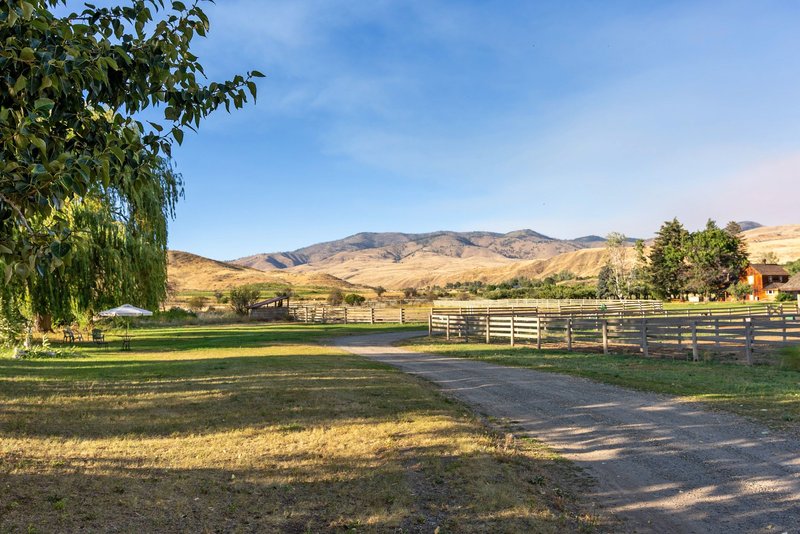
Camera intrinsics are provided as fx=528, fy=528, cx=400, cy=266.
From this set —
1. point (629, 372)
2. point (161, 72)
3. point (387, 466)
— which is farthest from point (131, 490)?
point (629, 372)

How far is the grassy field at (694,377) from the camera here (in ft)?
28.7

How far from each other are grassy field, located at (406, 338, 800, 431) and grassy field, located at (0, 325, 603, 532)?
4.36m

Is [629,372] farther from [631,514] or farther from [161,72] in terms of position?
[161,72]

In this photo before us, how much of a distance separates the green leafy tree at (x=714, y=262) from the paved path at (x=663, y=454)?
79199mm

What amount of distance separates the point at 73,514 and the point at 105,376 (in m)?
10.2

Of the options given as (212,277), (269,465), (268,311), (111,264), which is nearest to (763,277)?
(268,311)

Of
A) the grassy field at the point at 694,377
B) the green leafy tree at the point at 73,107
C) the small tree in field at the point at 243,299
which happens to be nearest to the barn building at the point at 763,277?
the small tree in field at the point at 243,299

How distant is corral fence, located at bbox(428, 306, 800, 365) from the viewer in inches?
622

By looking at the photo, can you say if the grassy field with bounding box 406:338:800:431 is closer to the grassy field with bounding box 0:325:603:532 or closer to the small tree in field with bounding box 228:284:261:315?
the grassy field with bounding box 0:325:603:532

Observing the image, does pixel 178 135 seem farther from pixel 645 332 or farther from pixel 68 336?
pixel 68 336

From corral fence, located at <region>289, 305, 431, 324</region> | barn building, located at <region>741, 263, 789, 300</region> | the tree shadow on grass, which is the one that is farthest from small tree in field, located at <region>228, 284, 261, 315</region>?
barn building, located at <region>741, 263, 789, 300</region>

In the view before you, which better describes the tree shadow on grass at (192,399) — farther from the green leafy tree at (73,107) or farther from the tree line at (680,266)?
the tree line at (680,266)

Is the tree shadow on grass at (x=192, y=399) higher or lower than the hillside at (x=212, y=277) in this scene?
lower

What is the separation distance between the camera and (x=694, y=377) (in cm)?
1241
